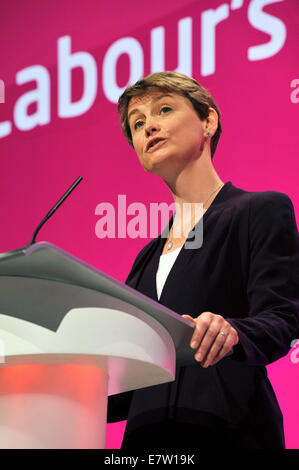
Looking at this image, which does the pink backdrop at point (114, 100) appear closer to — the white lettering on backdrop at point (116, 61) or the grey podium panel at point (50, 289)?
the white lettering on backdrop at point (116, 61)

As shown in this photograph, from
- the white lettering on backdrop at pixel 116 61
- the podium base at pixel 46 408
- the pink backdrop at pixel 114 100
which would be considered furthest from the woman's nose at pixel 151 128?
the podium base at pixel 46 408

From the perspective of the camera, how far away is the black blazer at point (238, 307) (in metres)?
1.17

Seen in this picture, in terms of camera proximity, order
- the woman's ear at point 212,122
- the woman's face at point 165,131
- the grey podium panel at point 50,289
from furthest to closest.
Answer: the woman's ear at point 212,122 < the woman's face at point 165,131 < the grey podium panel at point 50,289

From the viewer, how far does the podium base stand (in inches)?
32.9

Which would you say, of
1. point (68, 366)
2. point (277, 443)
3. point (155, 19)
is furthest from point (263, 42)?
point (68, 366)

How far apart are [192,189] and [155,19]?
1031mm

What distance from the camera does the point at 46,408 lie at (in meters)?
0.84

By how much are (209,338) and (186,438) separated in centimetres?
32

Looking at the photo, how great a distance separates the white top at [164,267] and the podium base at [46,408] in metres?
0.56

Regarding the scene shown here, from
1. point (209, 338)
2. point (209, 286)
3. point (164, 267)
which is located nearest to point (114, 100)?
point (164, 267)

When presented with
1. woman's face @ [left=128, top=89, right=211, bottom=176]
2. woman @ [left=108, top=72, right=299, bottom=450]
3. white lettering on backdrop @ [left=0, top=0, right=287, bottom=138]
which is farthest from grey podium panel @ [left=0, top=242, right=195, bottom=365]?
white lettering on backdrop @ [left=0, top=0, right=287, bottom=138]

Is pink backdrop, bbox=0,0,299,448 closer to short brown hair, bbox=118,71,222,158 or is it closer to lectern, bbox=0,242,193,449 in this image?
short brown hair, bbox=118,71,222,158

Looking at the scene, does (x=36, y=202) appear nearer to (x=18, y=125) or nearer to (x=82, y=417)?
(x=18, y=125)

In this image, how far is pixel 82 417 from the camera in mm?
863
